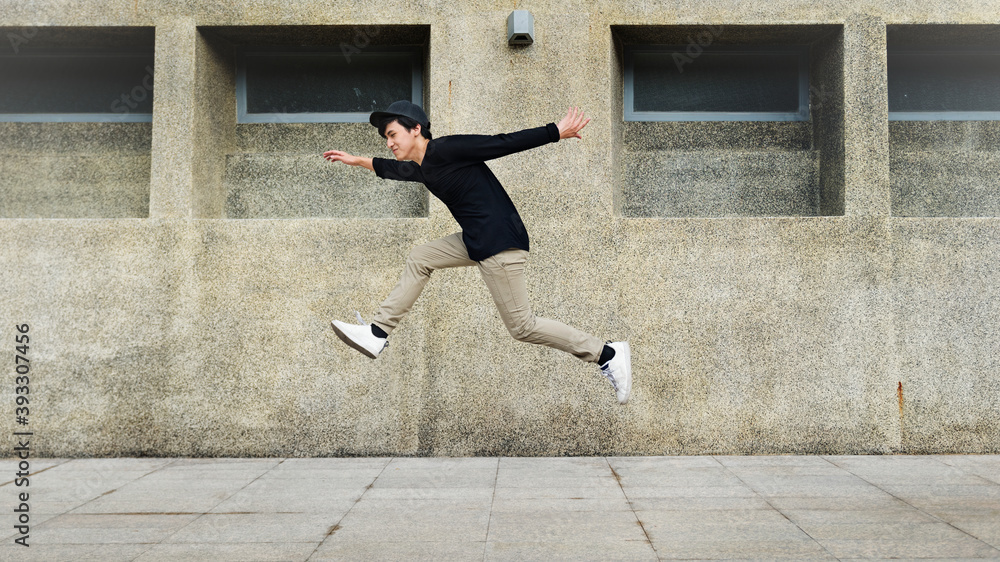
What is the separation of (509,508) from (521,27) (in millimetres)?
4120

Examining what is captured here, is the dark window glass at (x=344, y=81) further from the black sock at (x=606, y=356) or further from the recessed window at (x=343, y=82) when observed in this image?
the black sock at (x=606, y=356)

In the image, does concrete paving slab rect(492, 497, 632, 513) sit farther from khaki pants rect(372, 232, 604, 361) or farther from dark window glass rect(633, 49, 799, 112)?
dark window glass rect(633, 49, 799, 112)

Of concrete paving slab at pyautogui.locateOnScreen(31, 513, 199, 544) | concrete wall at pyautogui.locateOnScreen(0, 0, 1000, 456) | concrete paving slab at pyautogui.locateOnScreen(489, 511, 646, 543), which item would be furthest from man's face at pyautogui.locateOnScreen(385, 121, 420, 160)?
concrete paving slab at pyautogui.locateOnScreen(31, 513, 199, 544)

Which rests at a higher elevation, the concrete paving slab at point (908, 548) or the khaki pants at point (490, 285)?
the khaki pants at point (490, 285)

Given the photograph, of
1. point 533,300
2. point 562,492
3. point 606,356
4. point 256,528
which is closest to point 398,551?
point 256,528

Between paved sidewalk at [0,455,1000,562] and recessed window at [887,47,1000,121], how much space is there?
3.30 meters

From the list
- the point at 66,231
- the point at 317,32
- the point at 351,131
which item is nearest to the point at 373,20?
the point at 317,32

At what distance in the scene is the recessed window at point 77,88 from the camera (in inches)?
301

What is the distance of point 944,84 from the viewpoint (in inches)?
300

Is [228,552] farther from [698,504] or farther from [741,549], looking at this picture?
[698,504]

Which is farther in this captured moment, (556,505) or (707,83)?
(707,83)

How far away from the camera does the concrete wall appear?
689 cm

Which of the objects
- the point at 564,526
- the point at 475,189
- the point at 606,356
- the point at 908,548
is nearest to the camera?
the point at 908,548

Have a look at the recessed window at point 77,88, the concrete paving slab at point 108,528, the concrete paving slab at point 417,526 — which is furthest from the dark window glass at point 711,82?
the concrete paving slab at point 108,528
